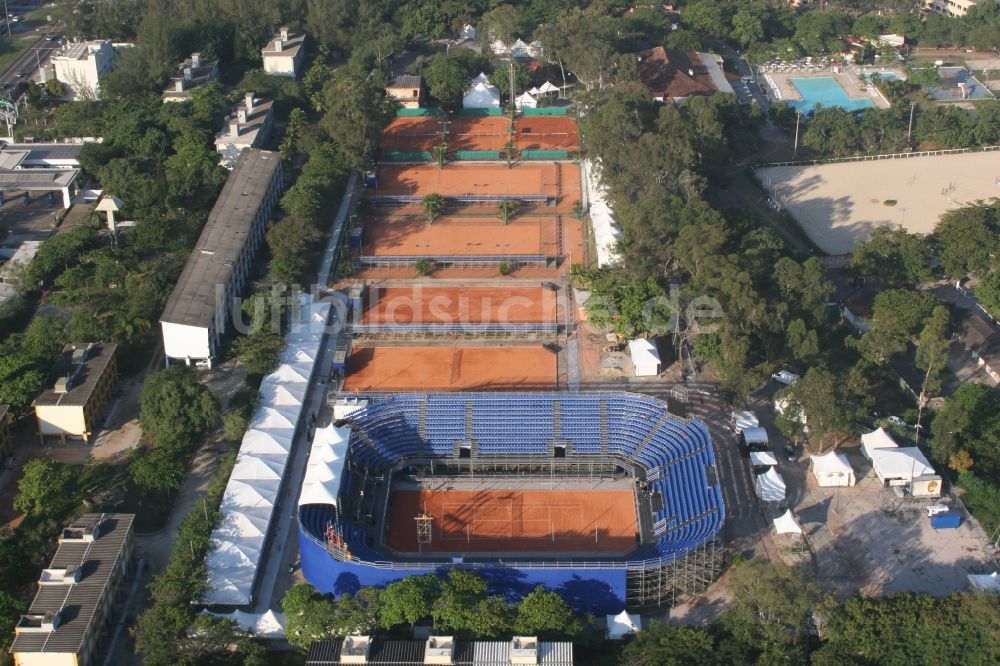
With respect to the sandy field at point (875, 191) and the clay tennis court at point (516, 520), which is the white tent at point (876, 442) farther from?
the sandy field at point (875, 191)

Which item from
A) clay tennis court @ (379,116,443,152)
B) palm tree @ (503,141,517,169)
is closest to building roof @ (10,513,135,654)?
palm tree @ (503,141,517,169)

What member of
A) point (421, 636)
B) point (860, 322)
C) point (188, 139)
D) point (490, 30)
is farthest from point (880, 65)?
point (421, 636)

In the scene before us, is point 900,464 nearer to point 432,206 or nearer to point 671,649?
point 671,649

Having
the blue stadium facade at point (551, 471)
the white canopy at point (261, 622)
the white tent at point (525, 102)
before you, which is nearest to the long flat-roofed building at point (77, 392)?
the blue stadium facade at point (551, 471)

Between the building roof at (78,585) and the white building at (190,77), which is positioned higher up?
the white building at (190,77)

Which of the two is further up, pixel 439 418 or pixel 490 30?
pixel 490 30

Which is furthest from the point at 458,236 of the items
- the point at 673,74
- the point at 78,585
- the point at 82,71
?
the point at 82,71

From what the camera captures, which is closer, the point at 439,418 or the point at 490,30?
the point at 439,418

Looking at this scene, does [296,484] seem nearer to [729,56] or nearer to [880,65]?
[729,56]
